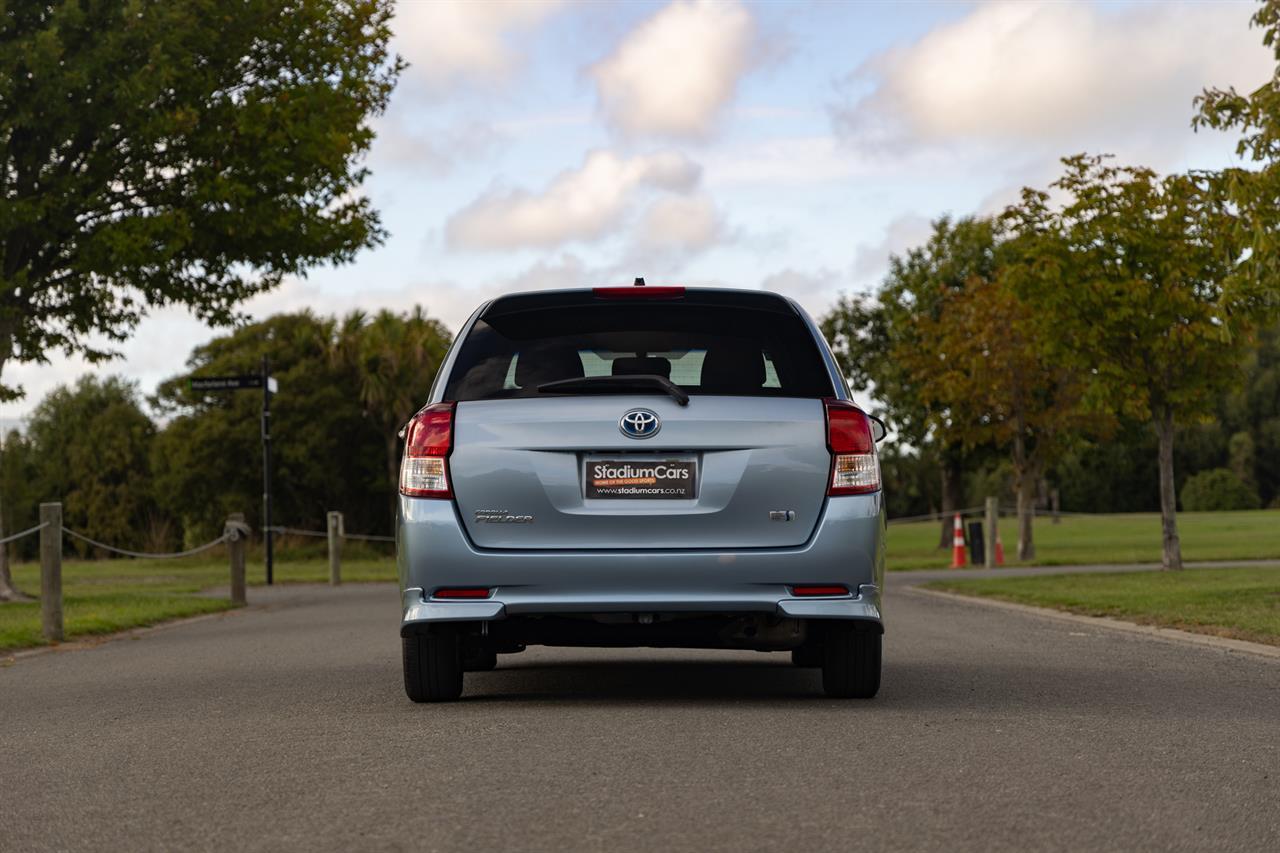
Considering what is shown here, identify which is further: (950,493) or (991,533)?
(950,493)

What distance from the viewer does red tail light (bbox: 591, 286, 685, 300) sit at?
26.8ft

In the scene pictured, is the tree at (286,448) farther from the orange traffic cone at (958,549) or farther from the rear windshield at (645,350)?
the rear windshield at (645,350)

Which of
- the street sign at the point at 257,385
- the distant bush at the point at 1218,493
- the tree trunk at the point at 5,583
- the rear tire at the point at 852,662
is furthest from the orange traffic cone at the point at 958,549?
the distant bush at the point at 1218,493

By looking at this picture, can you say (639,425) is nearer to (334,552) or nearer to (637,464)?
(637,464)

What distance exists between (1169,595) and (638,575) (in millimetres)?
11332

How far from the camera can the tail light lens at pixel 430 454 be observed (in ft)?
25.1

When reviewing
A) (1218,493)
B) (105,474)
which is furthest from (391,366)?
(1218,493)

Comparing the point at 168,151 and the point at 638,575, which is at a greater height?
the point at 168,151

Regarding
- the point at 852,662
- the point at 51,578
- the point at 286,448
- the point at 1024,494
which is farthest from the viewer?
the point at 286,448

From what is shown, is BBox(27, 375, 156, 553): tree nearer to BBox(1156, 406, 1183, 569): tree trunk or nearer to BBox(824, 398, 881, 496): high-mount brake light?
BBox(1156, 406, 1183, 569): tree trunk

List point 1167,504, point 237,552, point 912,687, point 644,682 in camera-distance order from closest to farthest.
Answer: point 912,687 → point 644,682 → point 237,552 → point 1167,504

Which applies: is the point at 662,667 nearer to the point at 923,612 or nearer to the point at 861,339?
the point at 923,612

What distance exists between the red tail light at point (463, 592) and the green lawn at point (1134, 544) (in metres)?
26.2

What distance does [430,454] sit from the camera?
768 cm
